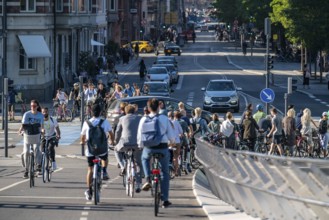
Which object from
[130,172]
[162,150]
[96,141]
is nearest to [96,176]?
[96,141]

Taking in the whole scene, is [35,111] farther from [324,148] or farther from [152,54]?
[152,54]

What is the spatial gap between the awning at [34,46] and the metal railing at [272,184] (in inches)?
1472

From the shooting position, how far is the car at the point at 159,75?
6328 centimetres

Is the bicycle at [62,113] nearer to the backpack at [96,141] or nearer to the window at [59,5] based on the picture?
the window at [59,5]

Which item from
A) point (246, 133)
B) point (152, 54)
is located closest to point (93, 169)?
point (246, 133)

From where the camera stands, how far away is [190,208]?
64.8ft

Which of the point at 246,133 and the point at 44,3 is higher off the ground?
the point at 44,3

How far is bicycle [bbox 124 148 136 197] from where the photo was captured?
2092cm

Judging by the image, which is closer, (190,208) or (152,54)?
(190,208)

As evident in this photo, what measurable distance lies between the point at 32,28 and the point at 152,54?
170 ft

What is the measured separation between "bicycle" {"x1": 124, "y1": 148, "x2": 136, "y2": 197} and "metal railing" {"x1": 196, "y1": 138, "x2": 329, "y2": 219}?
4.86 feet

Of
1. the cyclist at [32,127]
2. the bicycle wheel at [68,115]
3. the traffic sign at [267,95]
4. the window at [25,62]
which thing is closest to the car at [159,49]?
the window at [25,62]

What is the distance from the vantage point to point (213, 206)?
64.7ft

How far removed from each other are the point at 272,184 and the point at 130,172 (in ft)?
15.3
